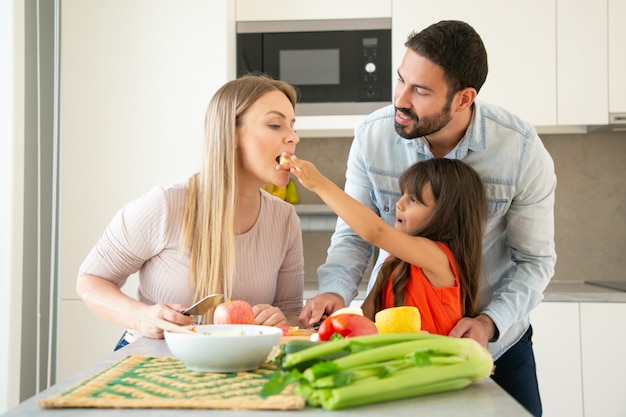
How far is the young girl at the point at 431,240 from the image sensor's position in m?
1.72

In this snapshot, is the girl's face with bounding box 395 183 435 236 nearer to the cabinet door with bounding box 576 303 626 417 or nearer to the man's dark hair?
the man's dark hair

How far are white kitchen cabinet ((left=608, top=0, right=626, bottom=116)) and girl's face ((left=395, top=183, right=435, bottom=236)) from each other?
171cm

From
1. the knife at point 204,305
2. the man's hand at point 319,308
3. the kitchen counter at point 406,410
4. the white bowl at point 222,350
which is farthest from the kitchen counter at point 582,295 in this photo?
the kitchen counter at point 406,410

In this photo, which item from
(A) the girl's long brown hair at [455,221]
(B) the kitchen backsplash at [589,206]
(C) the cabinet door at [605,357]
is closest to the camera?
(A) the girl's long brown hair at [455,221]

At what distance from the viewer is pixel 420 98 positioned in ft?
6.22

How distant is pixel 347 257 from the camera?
6.64 ft

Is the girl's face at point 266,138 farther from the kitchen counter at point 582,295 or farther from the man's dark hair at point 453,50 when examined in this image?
the kitchen counter at point 582,295

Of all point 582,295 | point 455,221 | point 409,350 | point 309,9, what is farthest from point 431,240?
point 309,9

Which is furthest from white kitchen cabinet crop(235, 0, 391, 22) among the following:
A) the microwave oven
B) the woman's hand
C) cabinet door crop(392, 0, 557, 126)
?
the woman's hand

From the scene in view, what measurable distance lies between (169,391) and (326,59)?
258 centimetres

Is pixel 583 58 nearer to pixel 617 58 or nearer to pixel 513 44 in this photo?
pixel 617 58

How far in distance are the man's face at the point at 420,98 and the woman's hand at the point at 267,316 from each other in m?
0.60

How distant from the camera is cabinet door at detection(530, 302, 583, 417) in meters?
3.10

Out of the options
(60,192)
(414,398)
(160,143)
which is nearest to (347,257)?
(414,398)
